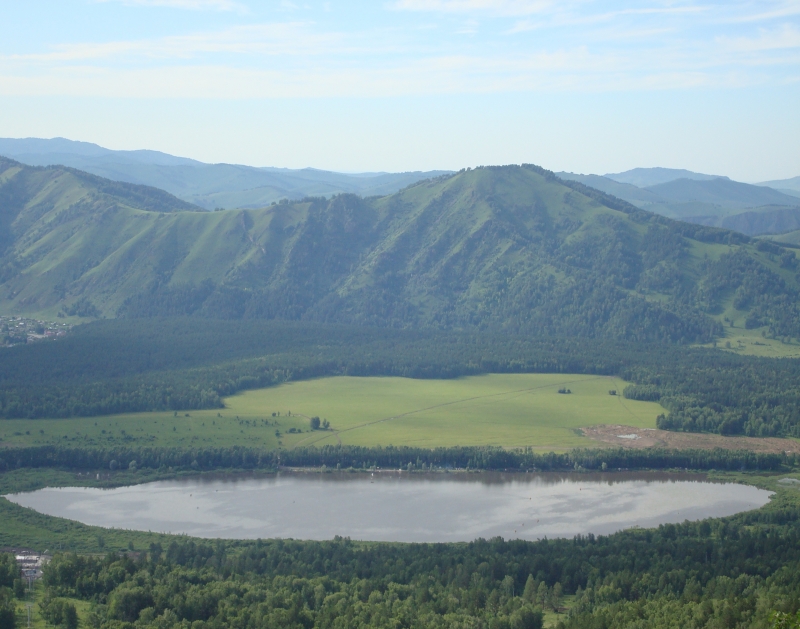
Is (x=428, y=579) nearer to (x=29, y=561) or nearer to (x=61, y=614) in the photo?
(x=61, y=614)

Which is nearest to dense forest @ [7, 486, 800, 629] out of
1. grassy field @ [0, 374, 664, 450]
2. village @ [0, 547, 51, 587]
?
village @ [0, 547, 51, 587]

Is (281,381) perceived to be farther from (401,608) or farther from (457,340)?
(401,608)

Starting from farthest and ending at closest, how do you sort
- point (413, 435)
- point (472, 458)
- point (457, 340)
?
point (457, 340) → point (413, 435) → point (472, 458)

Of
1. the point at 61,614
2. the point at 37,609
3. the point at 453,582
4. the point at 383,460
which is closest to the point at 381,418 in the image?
the point at 383,460

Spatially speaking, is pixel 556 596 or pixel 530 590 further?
pixel 530 590

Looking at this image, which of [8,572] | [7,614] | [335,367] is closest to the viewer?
[7,614]

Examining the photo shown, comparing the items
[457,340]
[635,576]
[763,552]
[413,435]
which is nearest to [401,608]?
[635,576]
